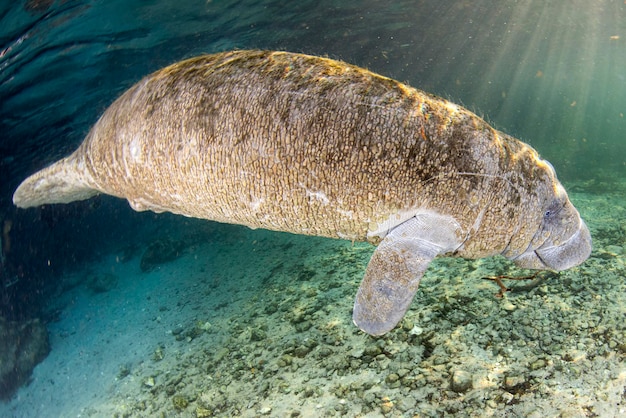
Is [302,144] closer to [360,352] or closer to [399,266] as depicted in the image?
[399,266]

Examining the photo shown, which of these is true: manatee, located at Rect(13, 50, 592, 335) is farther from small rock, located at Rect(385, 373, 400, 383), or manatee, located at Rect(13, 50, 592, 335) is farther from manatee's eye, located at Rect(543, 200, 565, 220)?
small rock, located at Rect(385, 373, 400, 383)

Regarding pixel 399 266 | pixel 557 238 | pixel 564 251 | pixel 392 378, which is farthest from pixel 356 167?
pixel 392 378

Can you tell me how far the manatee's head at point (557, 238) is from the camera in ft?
8.29

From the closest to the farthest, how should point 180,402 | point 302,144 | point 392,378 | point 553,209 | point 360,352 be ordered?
point 302,144
point 553,209
point 392,378
point 360,352
point 180,402

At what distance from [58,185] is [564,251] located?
5.21 m

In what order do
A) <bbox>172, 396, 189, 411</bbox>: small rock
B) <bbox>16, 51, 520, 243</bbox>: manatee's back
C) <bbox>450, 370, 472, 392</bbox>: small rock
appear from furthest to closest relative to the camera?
1. <bbox>172, 396, 189, 411</bbox>: small rock
2. <bbox>450, 370, 472, 392</bbox>: small rock
3. <bbox>16, 51, 520, 243</bbox>: manatee's back

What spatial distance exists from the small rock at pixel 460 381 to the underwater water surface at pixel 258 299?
0.4 inches

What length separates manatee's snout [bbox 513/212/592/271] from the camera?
263 cm

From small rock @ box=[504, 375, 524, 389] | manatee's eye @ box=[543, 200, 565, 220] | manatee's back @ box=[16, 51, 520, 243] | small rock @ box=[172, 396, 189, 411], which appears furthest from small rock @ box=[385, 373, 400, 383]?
small rock @ box=[172, 396, 189, 411]

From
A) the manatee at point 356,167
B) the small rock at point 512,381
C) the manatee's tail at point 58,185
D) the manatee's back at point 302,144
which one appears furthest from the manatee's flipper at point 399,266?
the manatee's tail at point 58,185

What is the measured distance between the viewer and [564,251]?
2641 mm

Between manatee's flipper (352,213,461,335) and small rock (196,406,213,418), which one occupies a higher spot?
manatee's flipper (352,213,461,335)

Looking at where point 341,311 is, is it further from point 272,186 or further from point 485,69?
point 485,69

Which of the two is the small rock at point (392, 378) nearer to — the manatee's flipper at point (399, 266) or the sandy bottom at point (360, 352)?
the sandy bottom at point (360, 352)
